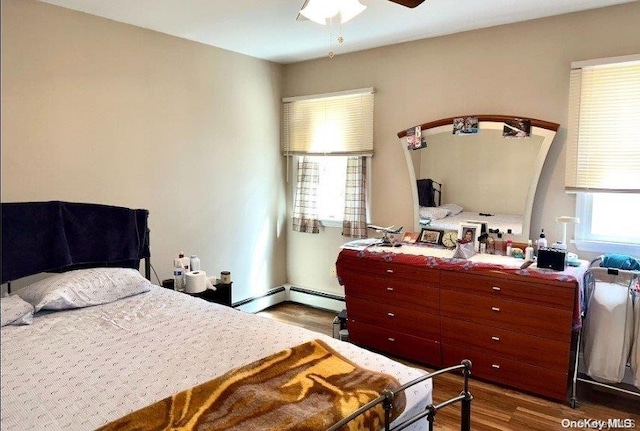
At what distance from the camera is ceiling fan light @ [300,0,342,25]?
2148 millimetres

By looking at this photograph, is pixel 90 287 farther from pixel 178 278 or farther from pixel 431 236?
pixel 431 236

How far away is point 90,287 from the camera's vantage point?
102 inches

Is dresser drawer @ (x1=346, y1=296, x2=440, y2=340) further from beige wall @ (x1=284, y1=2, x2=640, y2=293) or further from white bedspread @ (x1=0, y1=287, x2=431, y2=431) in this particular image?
white bedspread @ (x1=0, y1=287, x2=431, y2=431)

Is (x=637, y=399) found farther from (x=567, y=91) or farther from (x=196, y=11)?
(x=196, y=11)

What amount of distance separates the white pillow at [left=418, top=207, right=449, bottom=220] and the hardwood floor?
1.21 meters

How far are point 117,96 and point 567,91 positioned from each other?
10.0 feet

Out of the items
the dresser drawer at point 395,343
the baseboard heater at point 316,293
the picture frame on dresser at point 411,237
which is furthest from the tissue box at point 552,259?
the baseboard heater at point 316,293

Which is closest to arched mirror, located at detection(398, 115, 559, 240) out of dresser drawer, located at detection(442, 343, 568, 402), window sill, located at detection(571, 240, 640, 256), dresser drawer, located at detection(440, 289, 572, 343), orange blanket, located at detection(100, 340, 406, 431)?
window sill, located at detection(571, 240, 640, 256)

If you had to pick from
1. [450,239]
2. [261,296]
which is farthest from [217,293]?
[450,239]

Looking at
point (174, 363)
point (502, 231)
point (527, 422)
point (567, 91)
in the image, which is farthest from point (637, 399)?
point (174, 363)

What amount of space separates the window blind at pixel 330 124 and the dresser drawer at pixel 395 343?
1.50 m

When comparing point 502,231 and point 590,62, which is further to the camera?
point 502,231

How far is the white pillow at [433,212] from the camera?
11.8ft

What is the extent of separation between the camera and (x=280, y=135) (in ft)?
15.1
